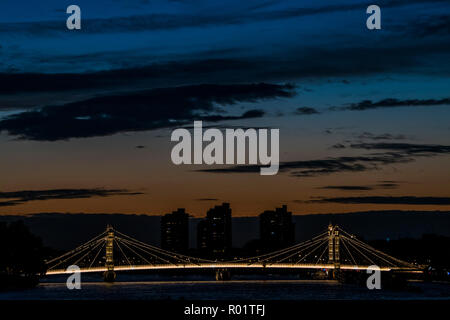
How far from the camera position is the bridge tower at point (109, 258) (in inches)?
5246

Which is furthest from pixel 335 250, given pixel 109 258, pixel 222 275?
pixel 109 258

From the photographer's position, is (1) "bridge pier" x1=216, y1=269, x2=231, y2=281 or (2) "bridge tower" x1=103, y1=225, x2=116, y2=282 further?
(1) "bridge pier" x1=216, y1=269, x2=231, y2=281

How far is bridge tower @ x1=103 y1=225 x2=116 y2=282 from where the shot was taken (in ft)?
437

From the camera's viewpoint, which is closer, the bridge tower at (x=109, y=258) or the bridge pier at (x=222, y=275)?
the bridge tower at (x=109, y=258)

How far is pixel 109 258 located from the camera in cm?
14000

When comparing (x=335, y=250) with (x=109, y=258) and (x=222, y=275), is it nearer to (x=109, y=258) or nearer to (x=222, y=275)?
(x=222, y=275)

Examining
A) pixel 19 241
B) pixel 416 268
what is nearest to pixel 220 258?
pixel 416 268
